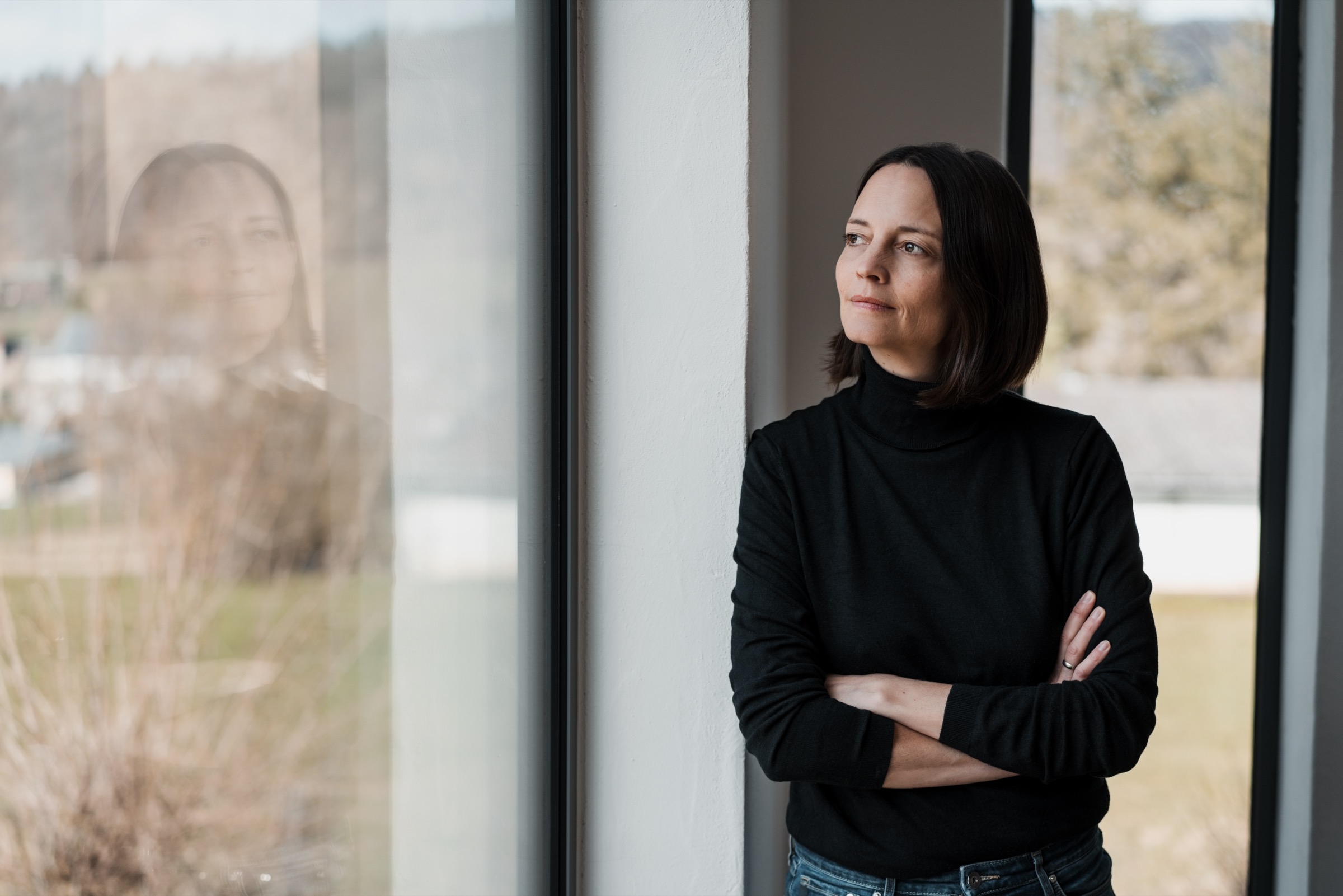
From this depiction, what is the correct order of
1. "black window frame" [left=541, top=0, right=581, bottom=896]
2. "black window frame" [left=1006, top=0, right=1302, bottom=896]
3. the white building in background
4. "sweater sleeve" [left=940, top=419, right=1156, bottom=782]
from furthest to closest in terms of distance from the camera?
the white building in background
"black window frame" [left=1006, top=0, right=1302, bottom=896]
"black window frame" [left=541, top=0, right=581, bottom=896]
"sweater sleeve" [left=940, top=419, right=1156, bottom=782]

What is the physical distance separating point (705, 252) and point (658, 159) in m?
0.17

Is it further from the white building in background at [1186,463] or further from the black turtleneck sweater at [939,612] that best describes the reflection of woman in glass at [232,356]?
the white building in background at [1186,463]

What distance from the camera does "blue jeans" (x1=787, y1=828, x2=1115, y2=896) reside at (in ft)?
4.35

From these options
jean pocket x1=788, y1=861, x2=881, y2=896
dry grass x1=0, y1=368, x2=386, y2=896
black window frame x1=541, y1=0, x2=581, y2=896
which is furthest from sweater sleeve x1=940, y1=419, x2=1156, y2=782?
dry grass x1=0, y1=368, x2=386, y2=896

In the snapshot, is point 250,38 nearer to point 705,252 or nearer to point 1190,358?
point 705,252

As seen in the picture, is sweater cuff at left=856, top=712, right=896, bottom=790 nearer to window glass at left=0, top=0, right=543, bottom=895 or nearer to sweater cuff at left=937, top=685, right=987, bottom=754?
sweater cuff at left=937, top=685, right=987, bottom=754

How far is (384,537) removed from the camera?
113 cm

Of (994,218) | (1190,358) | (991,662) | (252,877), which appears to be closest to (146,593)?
(252,877)

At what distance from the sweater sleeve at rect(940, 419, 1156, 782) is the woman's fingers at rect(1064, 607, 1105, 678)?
13mm

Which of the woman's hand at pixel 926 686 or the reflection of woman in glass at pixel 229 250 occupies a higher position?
the reflection of woman in glass at pixel 229 250

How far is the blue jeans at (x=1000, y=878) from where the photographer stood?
133 cm

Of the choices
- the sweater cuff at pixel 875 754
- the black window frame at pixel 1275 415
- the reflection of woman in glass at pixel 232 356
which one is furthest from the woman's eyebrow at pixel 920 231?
the black window frame at pixel 1275 415

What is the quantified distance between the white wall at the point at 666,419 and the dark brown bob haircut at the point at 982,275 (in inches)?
12.5

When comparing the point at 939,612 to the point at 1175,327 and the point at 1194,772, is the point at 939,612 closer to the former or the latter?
the point at 1194,772
